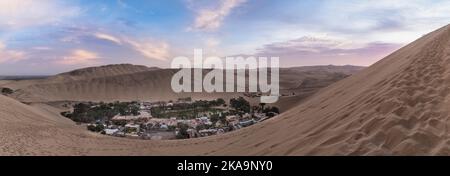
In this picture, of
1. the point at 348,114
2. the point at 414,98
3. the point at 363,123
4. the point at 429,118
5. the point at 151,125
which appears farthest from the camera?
the point at 151,125

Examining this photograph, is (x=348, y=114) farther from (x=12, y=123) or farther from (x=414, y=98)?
(x=12, y=123)

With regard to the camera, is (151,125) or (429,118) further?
(151,125)

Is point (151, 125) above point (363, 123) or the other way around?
the other way around

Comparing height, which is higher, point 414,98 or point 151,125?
point 414,98
